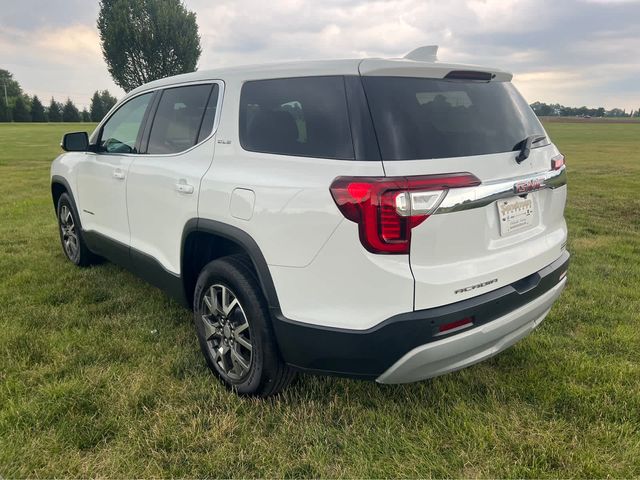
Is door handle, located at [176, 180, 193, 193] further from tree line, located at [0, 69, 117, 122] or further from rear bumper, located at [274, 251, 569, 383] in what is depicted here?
tree line, located at [0, 69, 117, 122]

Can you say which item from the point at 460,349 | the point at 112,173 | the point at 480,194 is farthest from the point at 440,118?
the point at 112,173

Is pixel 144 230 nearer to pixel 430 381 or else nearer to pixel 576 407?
pixel 430 381

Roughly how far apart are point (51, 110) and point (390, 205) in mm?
88203

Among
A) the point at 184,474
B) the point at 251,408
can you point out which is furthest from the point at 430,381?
the point at 184,474

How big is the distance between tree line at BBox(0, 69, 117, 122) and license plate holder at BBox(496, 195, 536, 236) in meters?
77.9

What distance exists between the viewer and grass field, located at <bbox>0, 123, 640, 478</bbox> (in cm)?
232

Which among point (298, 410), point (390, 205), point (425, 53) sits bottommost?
point (298, 410)

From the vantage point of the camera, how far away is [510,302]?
2.41m

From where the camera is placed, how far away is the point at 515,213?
7.99ft

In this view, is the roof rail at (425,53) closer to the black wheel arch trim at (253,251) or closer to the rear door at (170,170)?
the rear door at (170,170)

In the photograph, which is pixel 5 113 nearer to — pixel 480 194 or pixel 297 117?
pixel 297 117

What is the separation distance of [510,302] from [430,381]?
2.65ft

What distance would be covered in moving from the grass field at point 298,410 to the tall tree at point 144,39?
51.1 metres

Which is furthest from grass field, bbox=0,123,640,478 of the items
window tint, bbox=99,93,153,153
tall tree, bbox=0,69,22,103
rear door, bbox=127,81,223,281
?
tall tree, bbox=0,69,22,103
